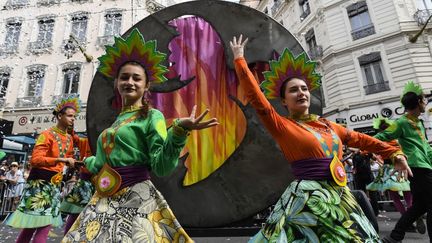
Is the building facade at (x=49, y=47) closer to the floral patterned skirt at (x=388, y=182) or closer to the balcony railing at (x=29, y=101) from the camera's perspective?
the balcony railing at (x=29, y=101)

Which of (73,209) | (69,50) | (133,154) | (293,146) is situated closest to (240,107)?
(293,146)

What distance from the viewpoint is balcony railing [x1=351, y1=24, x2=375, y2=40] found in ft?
45.2

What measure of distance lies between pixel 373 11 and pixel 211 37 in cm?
1416

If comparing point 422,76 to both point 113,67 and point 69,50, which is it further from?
point 69,50

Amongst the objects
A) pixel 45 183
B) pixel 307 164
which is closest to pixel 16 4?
pixel 45 183

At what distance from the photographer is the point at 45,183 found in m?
2.84

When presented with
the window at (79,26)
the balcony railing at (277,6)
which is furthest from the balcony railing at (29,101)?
the balcony railing at (277,6)

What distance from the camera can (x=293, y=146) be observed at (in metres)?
1.60

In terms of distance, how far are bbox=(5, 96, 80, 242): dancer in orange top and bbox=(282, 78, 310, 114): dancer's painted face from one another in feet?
6.55

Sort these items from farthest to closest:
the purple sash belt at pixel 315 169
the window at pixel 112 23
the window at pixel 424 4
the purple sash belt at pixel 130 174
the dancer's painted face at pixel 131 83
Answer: the window at pixel 112 23, the window at pixel 424 4, the dancer's painted face at pixel 131 83, the purple sash belt at pixel 315 169, the purple sash belt at pixel 130 174

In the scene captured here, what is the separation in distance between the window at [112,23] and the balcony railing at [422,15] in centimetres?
1413

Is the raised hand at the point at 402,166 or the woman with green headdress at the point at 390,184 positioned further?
the woman with green headdress at the point at 390,184

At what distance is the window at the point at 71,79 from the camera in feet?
44.6

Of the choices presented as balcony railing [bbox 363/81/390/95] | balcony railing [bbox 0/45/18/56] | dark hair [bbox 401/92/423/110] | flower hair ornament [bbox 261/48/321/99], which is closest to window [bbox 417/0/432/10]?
balcony railing [bbox 363/81/390/95]
